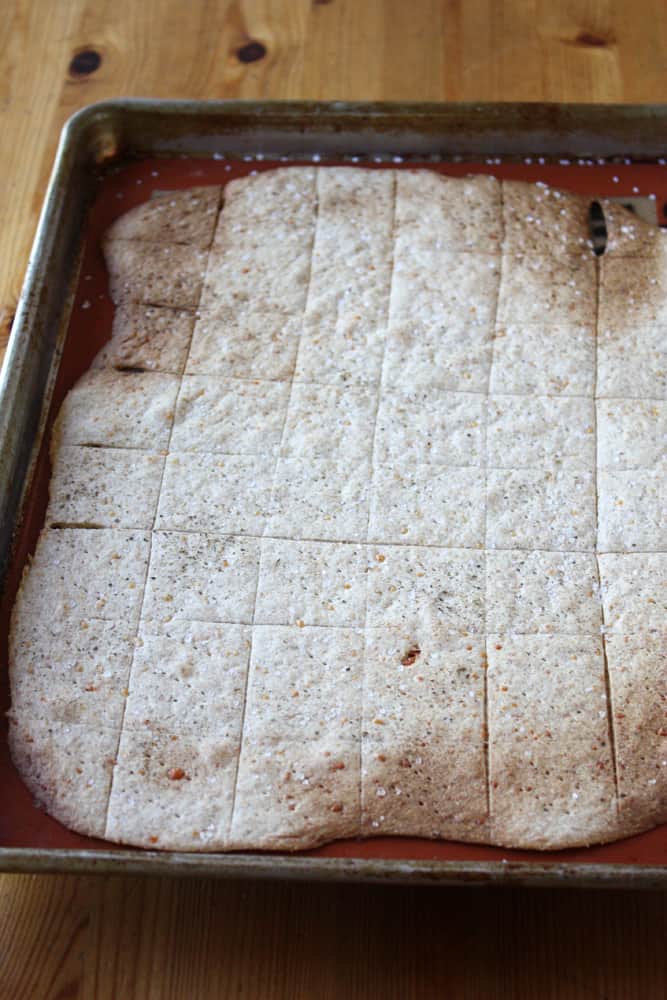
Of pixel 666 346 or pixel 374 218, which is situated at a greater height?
pixel 374 218

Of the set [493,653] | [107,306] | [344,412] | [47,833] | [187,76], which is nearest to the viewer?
[47,833]

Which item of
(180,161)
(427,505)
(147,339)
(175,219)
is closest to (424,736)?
(427,505)

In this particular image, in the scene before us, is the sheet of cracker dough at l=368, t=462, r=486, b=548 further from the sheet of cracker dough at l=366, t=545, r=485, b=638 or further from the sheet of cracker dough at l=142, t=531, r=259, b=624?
the sheet of cracker dough at l=142, t=531, r=259, b=624

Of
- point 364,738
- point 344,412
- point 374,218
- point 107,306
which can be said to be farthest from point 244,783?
point 374,218

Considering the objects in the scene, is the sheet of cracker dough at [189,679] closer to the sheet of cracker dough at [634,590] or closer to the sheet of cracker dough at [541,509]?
the sheet of cracker dough at [541,509]

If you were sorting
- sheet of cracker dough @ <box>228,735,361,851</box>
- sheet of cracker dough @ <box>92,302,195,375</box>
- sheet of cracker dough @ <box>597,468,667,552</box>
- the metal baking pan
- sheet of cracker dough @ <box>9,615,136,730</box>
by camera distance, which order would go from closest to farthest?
sheet of cracker dough @ <box>228,735,361,851</box> < sheet of cracker dough @ <box>9,615,136,730</box> < sheet of cracker dough @ <box>597,468,667,552</box> < the metal baking pan < sheet of cracker dough @ <box>92,302,195,375</box>

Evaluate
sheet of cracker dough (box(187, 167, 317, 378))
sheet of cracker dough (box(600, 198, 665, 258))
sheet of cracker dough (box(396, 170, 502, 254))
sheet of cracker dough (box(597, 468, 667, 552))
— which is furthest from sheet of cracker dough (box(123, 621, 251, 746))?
sheet of cracker dough (box(600, 198, 665, 258))

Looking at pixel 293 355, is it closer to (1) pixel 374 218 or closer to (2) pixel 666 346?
(1) pixel 374 218
